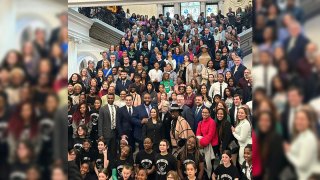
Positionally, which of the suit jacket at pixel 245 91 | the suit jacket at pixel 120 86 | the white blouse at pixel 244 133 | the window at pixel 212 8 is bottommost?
the white blouse at pixel 244 133

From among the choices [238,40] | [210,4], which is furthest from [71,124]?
[210,4]

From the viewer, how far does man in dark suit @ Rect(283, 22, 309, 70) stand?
252cm

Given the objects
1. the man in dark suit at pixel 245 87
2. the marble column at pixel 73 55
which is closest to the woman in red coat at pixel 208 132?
the man in dark suit at pixel 245 87

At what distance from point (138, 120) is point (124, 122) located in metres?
0.24

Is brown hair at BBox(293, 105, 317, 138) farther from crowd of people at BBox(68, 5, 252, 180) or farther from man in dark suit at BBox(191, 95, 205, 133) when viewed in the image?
man in dark suit at BBox(191, 95, 205, 133)

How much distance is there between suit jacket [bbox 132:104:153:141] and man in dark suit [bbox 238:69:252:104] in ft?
5.62

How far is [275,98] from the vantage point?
2582 mm

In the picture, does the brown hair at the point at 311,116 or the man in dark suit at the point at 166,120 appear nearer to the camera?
the brown hair at the point at 311,116

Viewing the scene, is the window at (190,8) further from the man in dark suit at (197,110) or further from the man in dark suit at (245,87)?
the man in dark suit at (197,110)

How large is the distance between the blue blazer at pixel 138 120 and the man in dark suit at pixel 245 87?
1.71 metres

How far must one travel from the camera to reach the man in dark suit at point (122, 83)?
10057 millimetres

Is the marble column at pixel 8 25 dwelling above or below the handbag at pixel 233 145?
above

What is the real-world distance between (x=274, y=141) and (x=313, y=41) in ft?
1.72

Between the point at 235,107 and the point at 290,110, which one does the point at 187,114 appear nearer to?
the point at 235,107
